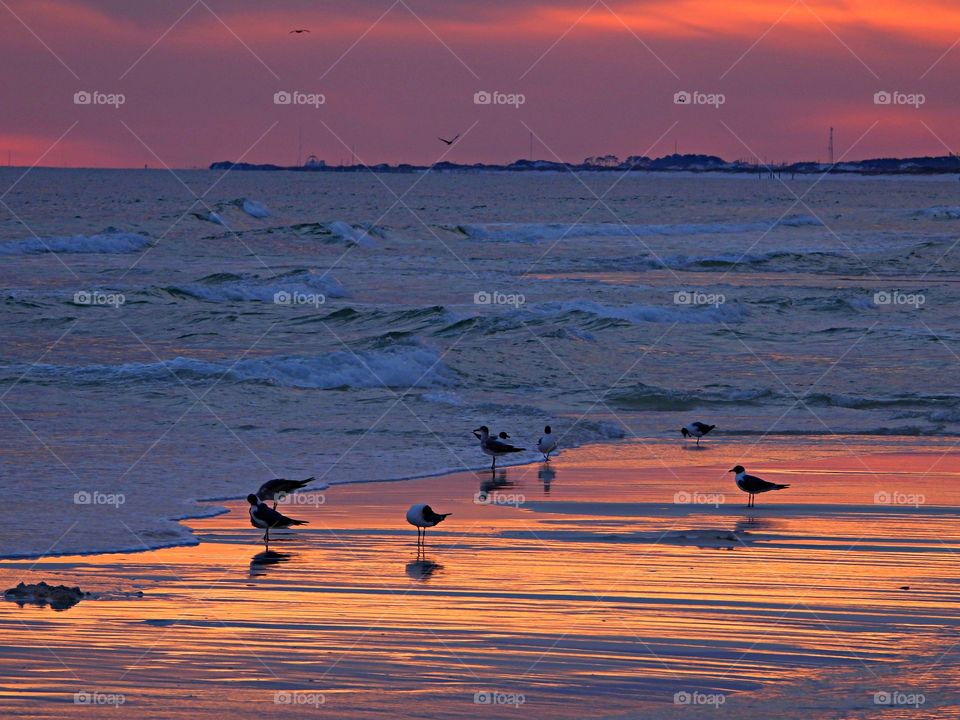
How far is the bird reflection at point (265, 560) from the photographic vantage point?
9539 mm

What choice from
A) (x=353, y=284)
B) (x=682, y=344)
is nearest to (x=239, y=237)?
(x=353, y=284)

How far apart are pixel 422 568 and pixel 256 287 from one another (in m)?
30.9

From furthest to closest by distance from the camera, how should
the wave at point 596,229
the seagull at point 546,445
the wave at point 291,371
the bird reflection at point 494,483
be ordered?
the wave at point 596,229, the wave at point 291,371, the seagull at point 546,445, the bird reflection at point 494,483

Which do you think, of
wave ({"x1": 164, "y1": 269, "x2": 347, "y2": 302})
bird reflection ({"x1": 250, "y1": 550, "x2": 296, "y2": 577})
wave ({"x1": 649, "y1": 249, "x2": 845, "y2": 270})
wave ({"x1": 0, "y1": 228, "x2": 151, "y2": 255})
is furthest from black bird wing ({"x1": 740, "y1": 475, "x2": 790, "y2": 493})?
wave ({"x1": 0, "y1": 228, "x2": 151, "y2": 255})

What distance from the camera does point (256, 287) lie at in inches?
1563

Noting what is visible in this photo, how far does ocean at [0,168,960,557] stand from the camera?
47.3 ft

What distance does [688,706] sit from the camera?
21.6 feet

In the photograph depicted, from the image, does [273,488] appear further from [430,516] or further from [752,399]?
[752,399]

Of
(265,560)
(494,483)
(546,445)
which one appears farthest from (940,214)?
(265,560)

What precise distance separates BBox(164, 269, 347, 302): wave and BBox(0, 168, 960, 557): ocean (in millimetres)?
139

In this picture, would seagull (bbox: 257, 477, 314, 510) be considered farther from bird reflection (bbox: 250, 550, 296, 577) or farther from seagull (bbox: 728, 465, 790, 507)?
seagull (bbox: 728, 465, 790, 507)

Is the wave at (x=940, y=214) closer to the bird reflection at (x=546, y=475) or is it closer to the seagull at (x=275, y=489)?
the bird reflection at (x=546, y=475)

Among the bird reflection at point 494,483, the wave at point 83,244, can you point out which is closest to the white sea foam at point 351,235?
the wave at point 83,244

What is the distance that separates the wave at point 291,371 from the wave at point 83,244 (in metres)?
35.5
